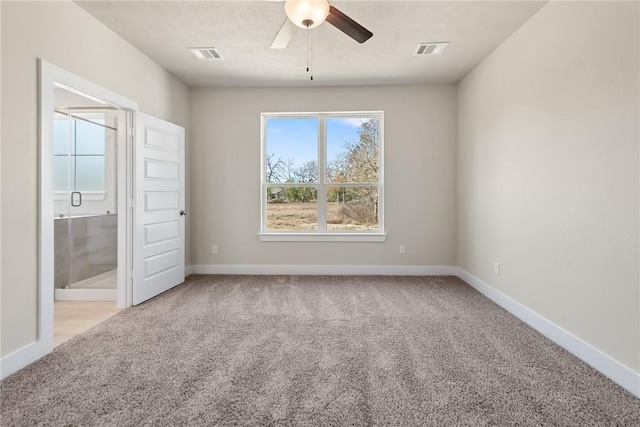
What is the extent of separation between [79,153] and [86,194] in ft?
1.70

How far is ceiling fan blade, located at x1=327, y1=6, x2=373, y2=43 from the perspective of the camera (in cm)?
195

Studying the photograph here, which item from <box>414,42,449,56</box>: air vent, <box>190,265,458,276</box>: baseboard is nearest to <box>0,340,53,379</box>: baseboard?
<box>190,265,458,276</box>: baseboard

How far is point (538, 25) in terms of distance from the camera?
2.62 m

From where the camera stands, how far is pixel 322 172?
179 inches

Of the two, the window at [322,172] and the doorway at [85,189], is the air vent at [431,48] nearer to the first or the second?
the window at [322,172]

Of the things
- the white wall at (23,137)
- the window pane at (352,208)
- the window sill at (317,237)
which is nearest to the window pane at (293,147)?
the window pane at (352,208)

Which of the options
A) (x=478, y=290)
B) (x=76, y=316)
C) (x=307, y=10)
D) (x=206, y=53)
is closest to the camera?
(x=307, y=10)

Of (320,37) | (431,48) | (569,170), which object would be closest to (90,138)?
(320,37)

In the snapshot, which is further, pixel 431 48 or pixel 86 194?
pixel 86 194

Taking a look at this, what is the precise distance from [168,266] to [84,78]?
212 cm

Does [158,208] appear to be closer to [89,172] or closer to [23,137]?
[89,172]

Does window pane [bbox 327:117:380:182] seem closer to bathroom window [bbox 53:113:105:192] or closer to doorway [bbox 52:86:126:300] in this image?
doorway [bbox 52:86:126:300]

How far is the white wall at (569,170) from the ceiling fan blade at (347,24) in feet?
5.03

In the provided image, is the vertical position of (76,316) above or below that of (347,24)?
below
